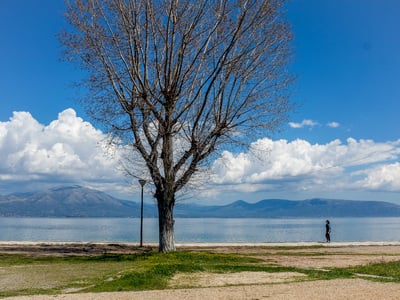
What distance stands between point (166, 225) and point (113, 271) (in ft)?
31.6

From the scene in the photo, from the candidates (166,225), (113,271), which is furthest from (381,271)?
(166,225)

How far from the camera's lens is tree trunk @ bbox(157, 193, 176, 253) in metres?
29.5

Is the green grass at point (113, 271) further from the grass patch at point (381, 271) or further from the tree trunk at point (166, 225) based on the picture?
the tree trunk at point (166, 225)

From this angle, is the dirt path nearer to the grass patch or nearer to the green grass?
the green grass

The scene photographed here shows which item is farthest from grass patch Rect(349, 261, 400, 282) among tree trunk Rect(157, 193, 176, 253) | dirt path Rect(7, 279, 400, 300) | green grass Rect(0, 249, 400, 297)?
tree trunk Rect(157, 193, 176, 253)

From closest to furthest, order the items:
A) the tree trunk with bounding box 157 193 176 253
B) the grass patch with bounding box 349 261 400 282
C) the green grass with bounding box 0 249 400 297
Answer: the green grass with bounding box 0 249 400 297 → the grass patch with bounding box 349 261 400 282 → the tree trunk with bounding box 157 193 176 253

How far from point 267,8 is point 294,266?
13.7 metres

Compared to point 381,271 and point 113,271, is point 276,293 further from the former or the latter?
point 113,271

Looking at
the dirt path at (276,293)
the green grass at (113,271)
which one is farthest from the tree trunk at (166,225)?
the dirt path at (276,293)

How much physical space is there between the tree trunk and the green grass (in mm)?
3247

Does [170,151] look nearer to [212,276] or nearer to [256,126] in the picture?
[256,126]

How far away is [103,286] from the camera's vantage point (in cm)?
1608

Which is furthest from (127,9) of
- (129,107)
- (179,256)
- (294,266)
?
(294,266)

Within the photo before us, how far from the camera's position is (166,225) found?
29641 mm
